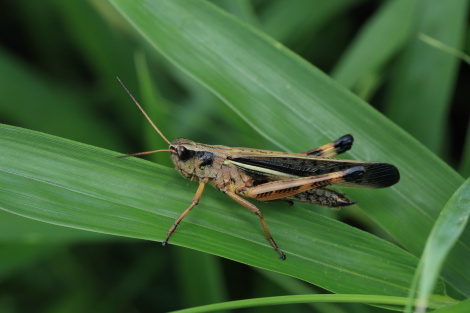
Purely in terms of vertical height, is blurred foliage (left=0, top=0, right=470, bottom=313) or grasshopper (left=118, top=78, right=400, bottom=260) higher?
blurred foliage (left=0, top=0, right=470, bottom=313)

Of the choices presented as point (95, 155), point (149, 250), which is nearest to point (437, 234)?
point (95, 155)

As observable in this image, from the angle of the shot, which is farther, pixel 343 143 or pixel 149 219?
pixel 343 143

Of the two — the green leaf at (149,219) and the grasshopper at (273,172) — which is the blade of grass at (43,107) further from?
the green leaf at (149,219)

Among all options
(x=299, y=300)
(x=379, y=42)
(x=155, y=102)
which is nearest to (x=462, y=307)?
(x=299, y=300)

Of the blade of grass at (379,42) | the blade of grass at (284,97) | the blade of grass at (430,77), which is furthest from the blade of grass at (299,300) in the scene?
the blade of grass at (379,42)

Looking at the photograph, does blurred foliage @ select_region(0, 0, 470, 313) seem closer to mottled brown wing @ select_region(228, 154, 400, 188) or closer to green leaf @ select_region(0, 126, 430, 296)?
mottled brown wing @ select_region(228, 154, 400, 188)

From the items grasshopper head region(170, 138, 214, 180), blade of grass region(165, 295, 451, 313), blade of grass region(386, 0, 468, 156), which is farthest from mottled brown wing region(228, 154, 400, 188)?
blade of grass region(386, 0, 468, 156)

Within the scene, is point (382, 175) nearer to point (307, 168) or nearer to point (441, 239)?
point (307, 168)
